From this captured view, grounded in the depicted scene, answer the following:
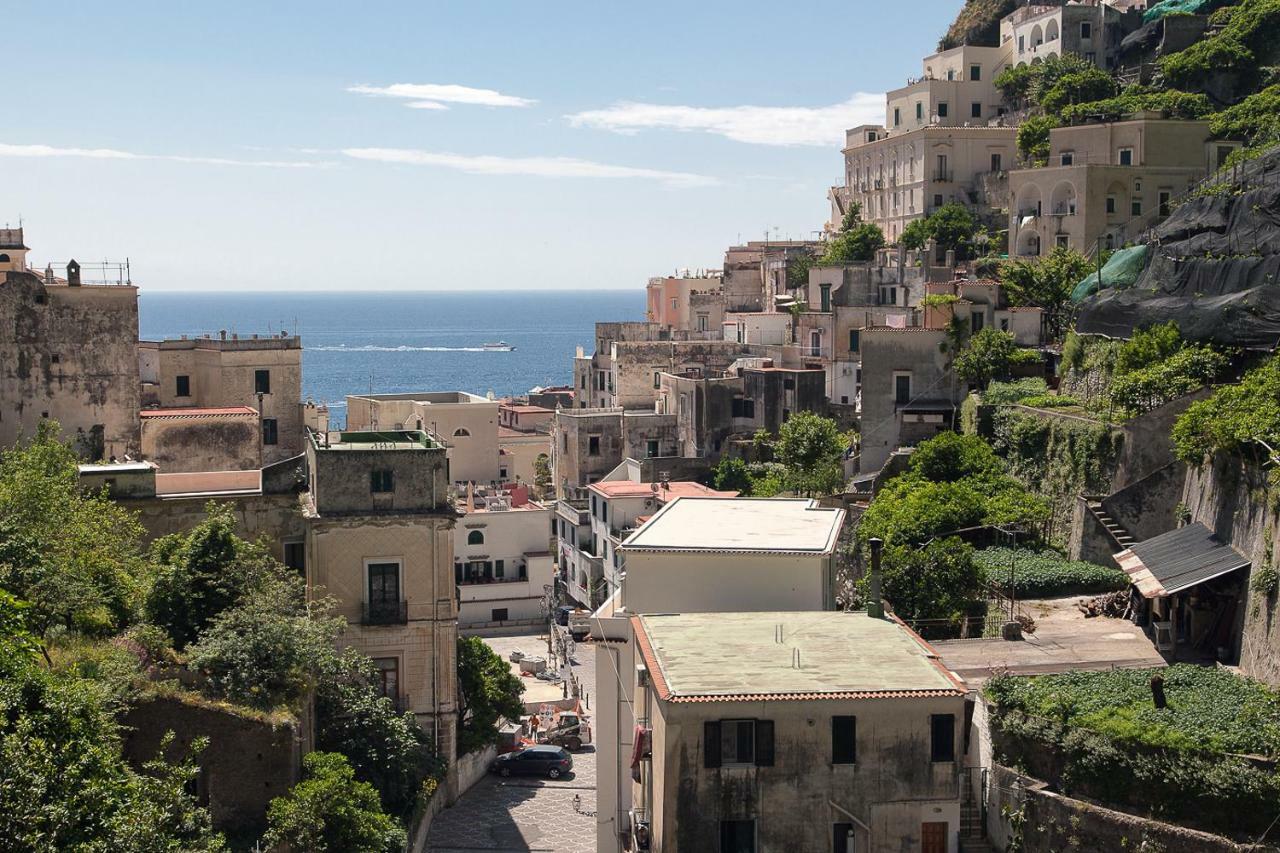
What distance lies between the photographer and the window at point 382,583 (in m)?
29.9

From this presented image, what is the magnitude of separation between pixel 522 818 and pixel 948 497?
41.5 feet

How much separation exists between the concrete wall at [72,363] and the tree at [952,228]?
39.6 meters

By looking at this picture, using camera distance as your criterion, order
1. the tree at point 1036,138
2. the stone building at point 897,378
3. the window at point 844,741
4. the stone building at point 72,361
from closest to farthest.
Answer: the window at point 844,741 → the stone building at point 72,361 → the stone building at point 897,378 → the tree at point 1036,138

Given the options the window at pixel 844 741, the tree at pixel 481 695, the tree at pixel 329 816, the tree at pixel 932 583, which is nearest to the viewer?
the window at pixel 844 741

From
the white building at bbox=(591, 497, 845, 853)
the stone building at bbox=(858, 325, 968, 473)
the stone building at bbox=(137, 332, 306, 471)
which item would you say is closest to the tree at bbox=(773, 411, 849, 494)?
the stone building at bbox=(858, 325, 968, 473)

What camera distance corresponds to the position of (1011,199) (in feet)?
212

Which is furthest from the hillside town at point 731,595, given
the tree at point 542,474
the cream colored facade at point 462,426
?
the tree at point 542,474

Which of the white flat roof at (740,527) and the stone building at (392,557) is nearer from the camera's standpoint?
the white flat roof at (740,527)

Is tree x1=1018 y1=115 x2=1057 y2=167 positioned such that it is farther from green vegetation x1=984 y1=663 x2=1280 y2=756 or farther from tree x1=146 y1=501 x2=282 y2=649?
tree x1=146 y1=501 x2=282 y2=649

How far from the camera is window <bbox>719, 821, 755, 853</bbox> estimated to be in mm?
20344

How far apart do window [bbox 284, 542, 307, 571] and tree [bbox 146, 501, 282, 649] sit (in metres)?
2.52

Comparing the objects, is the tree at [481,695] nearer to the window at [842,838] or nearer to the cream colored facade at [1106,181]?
the window at [842,838]

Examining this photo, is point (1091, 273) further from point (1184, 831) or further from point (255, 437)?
point (1184, 831)

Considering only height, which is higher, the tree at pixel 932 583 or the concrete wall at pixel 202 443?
the concrete wall at pixel 202 443
